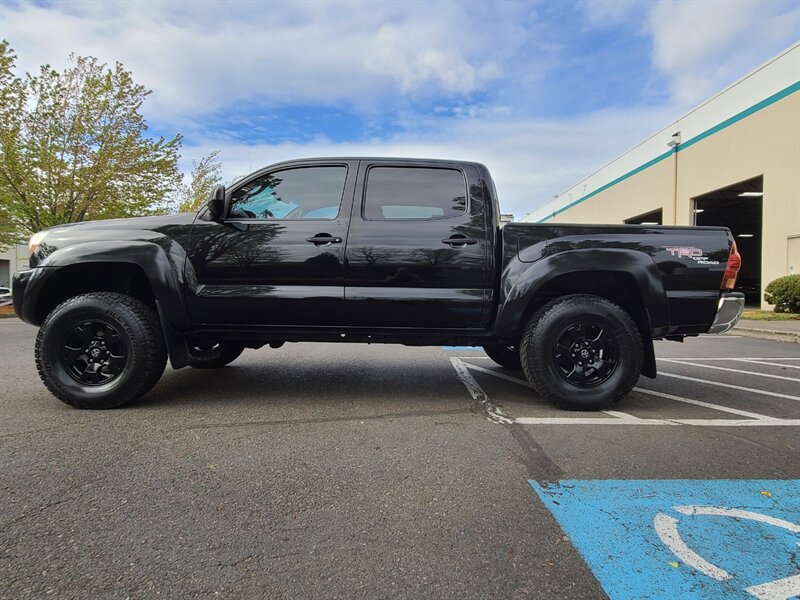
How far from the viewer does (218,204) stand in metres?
3.95

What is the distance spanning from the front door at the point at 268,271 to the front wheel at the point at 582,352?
1.66m

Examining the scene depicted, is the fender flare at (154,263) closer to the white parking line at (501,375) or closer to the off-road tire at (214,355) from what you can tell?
the off-road tire at (214,355)

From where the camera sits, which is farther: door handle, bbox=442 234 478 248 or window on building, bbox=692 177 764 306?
window on building, bbox=692 177 764 306

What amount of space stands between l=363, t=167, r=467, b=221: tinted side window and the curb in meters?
9.54

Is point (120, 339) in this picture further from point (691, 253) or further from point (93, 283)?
point (691, 253)

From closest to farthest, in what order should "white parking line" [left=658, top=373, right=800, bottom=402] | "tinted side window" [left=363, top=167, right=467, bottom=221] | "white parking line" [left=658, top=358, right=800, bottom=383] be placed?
1. "tinted side window" [left=363, top=167, right=467, bottom=221]
2. "white parking line" [left=658, top=373, right=800, bottom=402]
3. "white parking line" [left=658, top=358, right=800, bottom=383]

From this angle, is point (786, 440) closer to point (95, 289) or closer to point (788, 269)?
point (95, 289)

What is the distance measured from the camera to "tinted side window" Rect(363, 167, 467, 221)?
4.13 metres

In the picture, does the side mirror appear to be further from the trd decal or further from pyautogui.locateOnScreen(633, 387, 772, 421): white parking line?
pyautogui.locateOnScreen(633, 387, 772, 421): white parking line

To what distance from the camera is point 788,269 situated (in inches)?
608

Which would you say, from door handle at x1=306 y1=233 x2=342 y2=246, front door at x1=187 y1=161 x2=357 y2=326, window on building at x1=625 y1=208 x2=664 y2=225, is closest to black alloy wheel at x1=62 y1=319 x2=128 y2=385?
front door at x1=187 y1=161 x2=357 y2=326

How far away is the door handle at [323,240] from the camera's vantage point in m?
3.94

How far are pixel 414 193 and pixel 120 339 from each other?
2.75 metres

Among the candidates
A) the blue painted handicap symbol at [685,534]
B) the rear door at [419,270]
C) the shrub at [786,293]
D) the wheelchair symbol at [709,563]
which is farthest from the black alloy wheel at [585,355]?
the shrub at [786,293]
